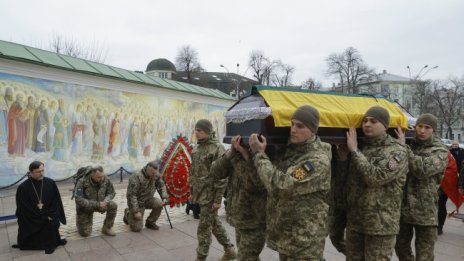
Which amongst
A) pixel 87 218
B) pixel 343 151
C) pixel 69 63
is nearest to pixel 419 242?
pixel 343 151

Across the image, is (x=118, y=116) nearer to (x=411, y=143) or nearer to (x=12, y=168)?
(x=12, y=168)

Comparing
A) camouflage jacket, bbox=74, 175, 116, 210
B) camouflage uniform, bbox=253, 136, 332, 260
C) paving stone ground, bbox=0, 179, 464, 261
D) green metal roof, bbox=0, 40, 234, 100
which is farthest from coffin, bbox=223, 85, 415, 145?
green metal roof, bbox=0, 40, 234, 100

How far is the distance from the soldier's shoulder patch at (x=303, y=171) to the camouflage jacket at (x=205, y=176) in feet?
6.63

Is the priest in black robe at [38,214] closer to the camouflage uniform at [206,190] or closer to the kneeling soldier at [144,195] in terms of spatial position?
the kneeling soldier at [144,195]

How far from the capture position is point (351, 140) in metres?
3.13

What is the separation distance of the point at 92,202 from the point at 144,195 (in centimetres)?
94

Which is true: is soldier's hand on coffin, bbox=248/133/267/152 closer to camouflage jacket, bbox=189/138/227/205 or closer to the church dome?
camouflage jacket, bbox=189/138/227/205

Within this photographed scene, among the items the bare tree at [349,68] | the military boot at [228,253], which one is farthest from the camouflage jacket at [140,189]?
the bare tree at [349,68]

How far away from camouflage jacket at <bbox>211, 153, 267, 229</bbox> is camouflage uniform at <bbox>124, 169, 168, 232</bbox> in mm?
3251

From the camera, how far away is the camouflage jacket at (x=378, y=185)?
2988 millimetres

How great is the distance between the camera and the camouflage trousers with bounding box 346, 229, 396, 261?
3117 millimetres

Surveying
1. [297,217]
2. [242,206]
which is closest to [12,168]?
[242,206]

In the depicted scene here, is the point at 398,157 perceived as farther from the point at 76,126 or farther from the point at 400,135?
the point at 76,126

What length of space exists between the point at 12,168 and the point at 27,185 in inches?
229
